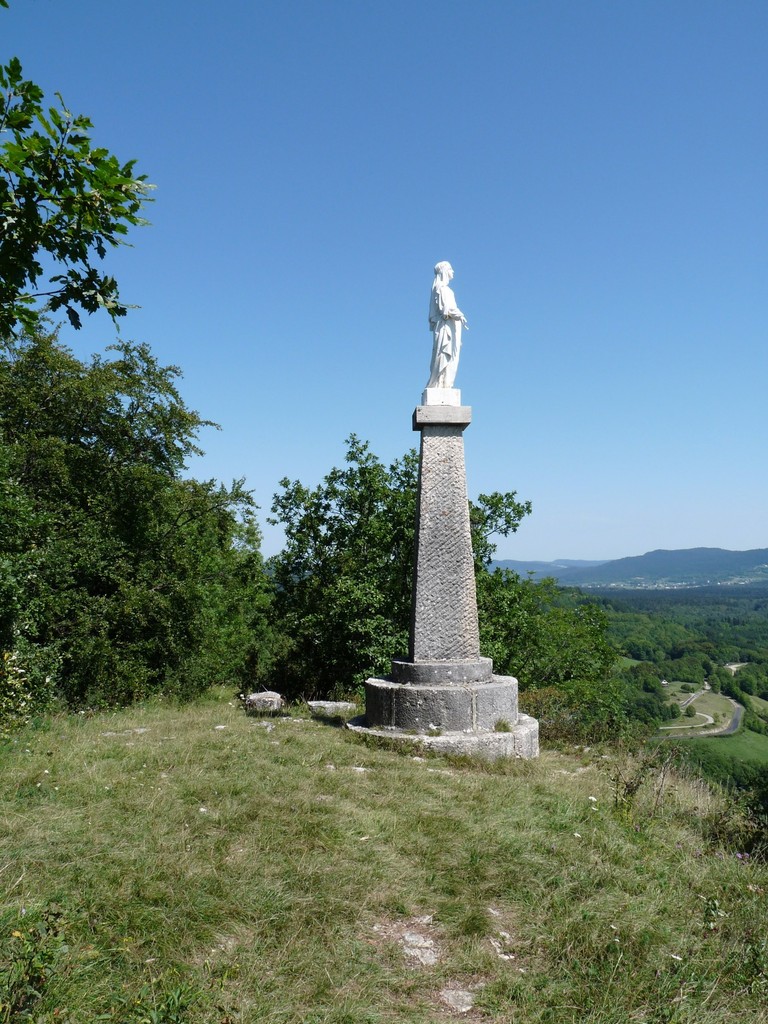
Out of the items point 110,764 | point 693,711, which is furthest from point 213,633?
point 693,711

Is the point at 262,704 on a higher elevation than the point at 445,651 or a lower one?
lower

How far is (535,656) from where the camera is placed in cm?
1839

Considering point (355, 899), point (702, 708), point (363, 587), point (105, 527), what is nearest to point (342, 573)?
point (363, 587)

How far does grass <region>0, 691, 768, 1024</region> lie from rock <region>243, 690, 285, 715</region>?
438 cm

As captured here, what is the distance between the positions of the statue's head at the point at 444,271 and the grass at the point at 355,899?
23.2 ft

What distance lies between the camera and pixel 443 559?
8969 mm

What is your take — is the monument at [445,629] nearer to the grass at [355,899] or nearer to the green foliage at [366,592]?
the grass at [355,899]

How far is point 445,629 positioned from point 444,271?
17.3ft

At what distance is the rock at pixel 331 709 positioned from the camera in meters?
10.5

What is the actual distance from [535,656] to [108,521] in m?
11.6

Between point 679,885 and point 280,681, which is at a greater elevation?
point 679,885

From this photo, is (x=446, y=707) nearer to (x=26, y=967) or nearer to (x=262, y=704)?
(x=262, y=704)

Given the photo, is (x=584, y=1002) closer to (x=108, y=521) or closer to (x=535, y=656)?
(x=108, y=521)

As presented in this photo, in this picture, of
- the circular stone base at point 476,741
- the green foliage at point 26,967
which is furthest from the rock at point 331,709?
the green foliage at point 26,967
